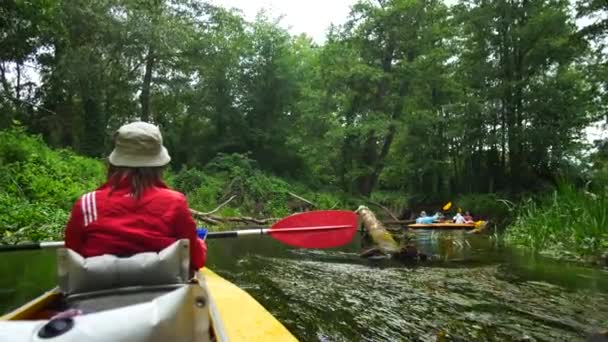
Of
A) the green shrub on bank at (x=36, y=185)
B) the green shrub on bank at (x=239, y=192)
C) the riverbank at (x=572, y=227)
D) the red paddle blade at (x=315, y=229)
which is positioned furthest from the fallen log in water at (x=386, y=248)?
the green shrub on bank at (x=239, y=192)

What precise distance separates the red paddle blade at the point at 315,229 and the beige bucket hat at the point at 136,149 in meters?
2.42

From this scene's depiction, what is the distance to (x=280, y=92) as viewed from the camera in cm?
2664

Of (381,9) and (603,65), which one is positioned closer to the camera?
(603,65)

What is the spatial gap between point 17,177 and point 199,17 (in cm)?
1491

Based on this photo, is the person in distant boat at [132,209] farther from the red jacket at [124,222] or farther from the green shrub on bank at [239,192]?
the green shrub on bank at [239,192]

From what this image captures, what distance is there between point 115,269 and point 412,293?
3749 mm

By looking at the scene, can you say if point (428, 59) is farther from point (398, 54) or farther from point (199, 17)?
point (199, 17)

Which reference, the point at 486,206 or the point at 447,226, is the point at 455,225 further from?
the point at 486,206

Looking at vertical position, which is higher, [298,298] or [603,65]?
[603,65]

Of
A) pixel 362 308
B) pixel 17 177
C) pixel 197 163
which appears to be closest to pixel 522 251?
pixel 362 308

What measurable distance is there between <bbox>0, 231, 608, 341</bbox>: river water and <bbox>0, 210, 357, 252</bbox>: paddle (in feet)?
1.96

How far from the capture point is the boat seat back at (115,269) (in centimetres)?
188

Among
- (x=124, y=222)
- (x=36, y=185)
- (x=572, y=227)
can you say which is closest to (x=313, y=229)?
(x=124, y=222)

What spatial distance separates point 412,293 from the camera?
4961mm
